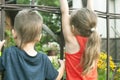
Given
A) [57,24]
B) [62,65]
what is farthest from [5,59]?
[57,24]

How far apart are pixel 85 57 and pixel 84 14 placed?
218mm

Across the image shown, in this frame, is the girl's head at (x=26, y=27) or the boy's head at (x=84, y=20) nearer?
the girl's head at (x=26, y=27)

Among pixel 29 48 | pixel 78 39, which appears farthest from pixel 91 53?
pixel 29 48

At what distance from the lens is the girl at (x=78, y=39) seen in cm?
195

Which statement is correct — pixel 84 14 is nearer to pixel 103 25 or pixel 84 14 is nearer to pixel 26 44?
pixel 26 44

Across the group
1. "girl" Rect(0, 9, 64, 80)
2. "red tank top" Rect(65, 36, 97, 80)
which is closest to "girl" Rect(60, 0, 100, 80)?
"red tank top" Rect(65, 36, 97, 80)

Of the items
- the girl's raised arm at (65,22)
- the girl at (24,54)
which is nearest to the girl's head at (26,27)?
the girl at (24,54)

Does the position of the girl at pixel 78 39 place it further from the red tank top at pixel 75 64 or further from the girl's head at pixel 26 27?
the girl's head at pixel 26 27

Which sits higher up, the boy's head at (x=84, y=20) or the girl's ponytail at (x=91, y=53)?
the boy's head at (x=84, y=20)

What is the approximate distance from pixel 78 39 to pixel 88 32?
0.06 m

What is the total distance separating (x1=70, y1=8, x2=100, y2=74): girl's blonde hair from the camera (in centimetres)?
194

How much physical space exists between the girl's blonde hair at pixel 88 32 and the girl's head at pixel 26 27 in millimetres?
235

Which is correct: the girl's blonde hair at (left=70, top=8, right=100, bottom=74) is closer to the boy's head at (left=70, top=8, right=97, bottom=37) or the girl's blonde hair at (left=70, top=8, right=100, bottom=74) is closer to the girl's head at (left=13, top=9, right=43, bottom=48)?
the boy's head at (left=70, top=8, right=97, bottom=37)

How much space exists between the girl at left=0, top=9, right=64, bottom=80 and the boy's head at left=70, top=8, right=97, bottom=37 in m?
0.22
